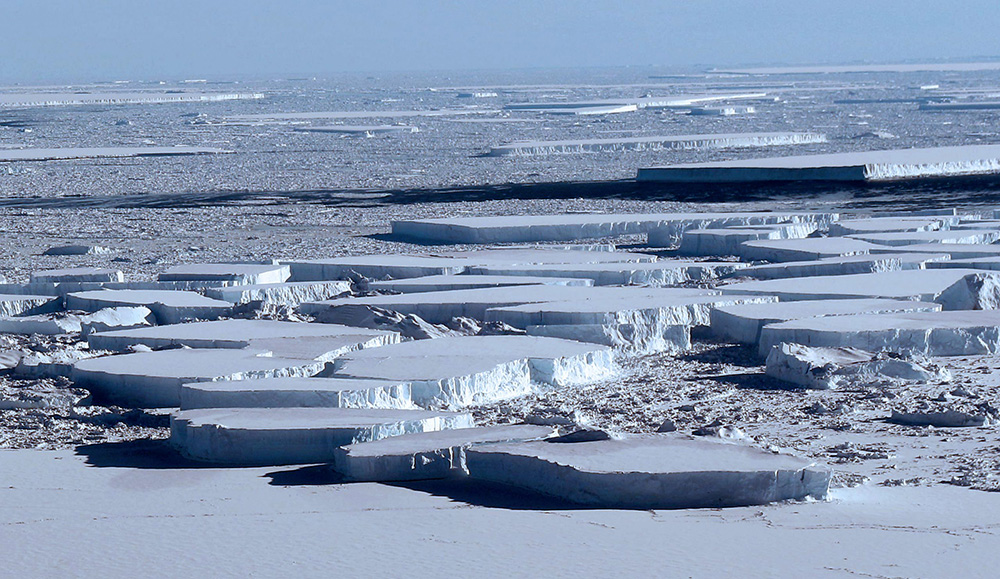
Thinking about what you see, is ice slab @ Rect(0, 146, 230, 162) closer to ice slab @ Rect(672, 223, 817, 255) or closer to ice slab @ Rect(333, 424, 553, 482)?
ice slab @ Rect(672, 223, 817, 255)

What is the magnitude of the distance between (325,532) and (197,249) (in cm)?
710

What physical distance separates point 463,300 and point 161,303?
1.53 meters

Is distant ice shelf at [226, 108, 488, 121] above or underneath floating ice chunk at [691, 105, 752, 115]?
A: underneath

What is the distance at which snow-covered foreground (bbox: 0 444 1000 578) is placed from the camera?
330 cm

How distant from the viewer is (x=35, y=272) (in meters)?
9.10

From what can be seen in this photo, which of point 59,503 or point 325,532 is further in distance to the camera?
point 59,503

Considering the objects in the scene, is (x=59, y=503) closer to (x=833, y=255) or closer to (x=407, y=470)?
(x=407, y=470)

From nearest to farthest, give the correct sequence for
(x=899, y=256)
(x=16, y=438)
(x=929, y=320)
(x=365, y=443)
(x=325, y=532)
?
(x=325, y=532) → (x=365, y=443) → (x=16, y=438) → (x=929, y=320) → (x=899, y=256)

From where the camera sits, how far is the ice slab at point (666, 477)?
12.7ft

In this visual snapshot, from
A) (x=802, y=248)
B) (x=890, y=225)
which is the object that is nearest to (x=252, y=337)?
(x=802, y=248)

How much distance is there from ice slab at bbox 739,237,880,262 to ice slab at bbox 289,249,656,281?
2.37 ft

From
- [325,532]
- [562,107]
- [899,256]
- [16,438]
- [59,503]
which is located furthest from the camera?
[562,107]

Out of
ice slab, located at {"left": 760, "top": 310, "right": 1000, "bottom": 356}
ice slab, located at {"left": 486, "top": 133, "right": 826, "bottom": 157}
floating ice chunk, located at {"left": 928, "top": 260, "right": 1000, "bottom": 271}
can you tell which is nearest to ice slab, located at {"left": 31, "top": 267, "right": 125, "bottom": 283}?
ice slab, located at {"left": 760, "top": 310, "right": 1000, "bottom": 356}

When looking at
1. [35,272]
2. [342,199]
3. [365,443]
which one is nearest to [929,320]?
[365,443]
